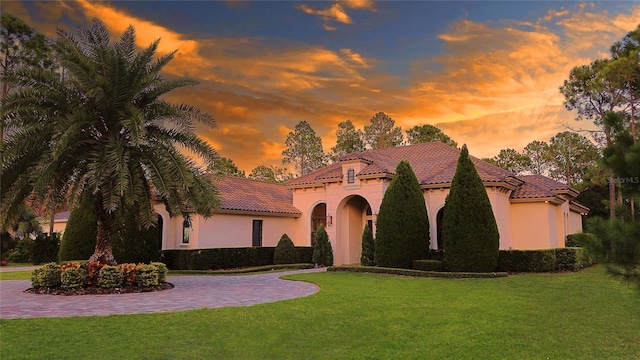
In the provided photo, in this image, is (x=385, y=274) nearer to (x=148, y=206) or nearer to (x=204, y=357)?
(x=148, y=206)

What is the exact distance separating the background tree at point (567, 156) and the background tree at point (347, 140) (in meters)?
21.6

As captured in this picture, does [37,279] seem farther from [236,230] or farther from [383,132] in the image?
[383,132]

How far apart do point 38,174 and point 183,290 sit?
17.9 ft

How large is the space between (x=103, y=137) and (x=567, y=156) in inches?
1929

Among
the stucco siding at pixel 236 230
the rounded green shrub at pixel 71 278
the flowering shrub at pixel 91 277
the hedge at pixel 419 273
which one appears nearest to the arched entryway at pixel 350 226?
the stucco siding at pixel 236 230

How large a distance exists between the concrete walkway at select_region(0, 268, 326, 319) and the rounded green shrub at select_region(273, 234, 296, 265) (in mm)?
9438

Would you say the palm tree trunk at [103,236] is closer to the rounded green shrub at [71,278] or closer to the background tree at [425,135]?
the rounded green shrub at [71,278]

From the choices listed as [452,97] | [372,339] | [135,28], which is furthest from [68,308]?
[452,97]

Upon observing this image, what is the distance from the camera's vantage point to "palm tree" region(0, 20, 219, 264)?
44.2 feet

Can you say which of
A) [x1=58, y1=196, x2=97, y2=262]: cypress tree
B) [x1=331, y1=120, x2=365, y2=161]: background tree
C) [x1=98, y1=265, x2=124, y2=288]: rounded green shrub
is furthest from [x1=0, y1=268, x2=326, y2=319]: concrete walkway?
[x1=331, y1=120, x2=365, y2=161]: background tree

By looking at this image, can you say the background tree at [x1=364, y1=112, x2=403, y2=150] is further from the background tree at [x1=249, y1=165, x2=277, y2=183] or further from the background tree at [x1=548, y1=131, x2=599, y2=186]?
the background tree at [x1=548, y1=131, x2=599, y2=186]

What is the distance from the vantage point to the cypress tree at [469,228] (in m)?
18.7

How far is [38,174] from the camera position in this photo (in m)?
12.8

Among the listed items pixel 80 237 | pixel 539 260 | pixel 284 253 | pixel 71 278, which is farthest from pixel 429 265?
pixel 80 237
